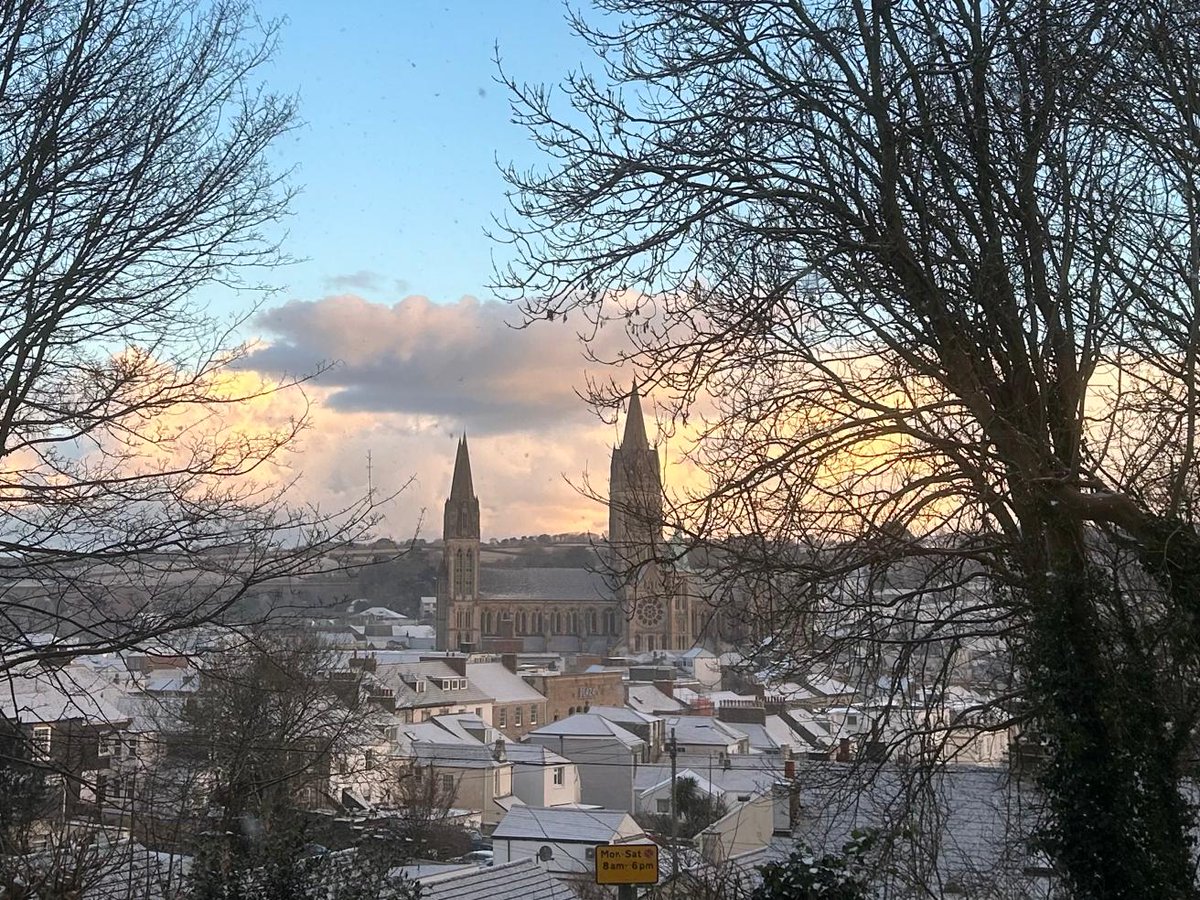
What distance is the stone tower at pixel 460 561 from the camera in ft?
379

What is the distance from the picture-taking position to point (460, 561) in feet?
382

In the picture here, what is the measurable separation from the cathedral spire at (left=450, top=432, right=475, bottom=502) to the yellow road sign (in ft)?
357

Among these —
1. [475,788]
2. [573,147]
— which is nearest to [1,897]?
[573,147]

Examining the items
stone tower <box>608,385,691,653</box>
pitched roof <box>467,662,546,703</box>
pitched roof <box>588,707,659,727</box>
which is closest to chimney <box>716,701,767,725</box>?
pitched roof <box>588,707,659,727</box>

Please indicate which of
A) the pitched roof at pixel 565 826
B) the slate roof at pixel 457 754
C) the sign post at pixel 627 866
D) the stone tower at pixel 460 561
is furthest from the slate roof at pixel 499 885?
the stone tower at pixel 460 561

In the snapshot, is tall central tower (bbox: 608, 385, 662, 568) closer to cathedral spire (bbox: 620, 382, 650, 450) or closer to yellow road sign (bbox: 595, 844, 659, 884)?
cathedral spire (bbox: 620, 382, 650, 450)

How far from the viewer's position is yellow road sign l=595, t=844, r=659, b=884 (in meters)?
7.59

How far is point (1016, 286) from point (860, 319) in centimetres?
94

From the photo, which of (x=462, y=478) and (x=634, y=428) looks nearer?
(x=634, y=428)

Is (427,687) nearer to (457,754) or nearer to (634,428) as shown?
(457,754)

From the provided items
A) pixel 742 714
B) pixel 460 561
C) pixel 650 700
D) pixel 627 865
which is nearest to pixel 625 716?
pixel 742 714

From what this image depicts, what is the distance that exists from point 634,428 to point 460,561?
4323 inches

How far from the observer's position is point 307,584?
7.48 meters

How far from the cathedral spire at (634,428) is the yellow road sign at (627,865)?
8.76ft
